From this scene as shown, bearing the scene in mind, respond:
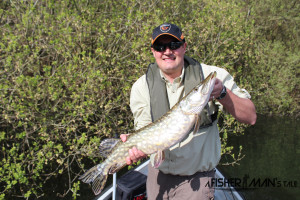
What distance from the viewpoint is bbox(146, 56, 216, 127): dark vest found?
7.71ft

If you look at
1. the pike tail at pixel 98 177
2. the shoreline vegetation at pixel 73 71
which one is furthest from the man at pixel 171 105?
the shoreline vegetation at pixel 73 71

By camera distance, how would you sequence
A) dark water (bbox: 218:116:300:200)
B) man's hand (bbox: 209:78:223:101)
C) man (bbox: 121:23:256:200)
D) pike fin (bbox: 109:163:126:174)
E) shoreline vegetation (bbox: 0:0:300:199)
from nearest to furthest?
1. man's hand (bbox: 209:78:223:101)
2. man (bbox: 121:23:256:200)
3. pike fin (bbox: 109:163:126:174)
4. shoreline vegetation (bbox: 0:0:300:199)
5. dark water (bbox: 218:116:300:200)

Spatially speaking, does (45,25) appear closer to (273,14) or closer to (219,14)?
(219,14)

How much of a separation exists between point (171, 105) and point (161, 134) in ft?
1.10

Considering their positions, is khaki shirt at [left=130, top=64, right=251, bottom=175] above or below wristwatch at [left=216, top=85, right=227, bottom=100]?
below

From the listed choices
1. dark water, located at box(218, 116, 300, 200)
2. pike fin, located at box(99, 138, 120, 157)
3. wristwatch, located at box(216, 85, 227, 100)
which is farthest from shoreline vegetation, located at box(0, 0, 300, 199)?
wristwatch, located at box(216, 85, 227, 100)

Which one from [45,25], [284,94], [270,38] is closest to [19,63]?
[45,25]

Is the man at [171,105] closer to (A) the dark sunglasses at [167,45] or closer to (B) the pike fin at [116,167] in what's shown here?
(A) the dark sunglasses at [167,45]

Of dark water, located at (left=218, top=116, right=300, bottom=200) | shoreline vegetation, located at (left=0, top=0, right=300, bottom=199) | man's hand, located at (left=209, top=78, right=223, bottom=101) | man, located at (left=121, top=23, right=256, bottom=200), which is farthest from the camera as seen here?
dark water, located at (left=218, top=116, right=300, bottom=200)

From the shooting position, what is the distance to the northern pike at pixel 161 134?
204 centimetres

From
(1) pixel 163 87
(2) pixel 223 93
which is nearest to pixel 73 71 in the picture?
(1) pixel 163 87

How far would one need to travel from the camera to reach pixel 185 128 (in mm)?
2152

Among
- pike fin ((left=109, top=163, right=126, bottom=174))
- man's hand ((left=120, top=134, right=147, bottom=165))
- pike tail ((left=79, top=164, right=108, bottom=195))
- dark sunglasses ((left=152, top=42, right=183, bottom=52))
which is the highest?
dark sunglasses ((left=152, top=42, right=183, bottom=52))

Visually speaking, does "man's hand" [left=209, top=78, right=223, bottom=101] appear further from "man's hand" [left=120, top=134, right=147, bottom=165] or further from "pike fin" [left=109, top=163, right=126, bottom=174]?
"pike fin" [left=109, top=163, right=126, bottom=174]
